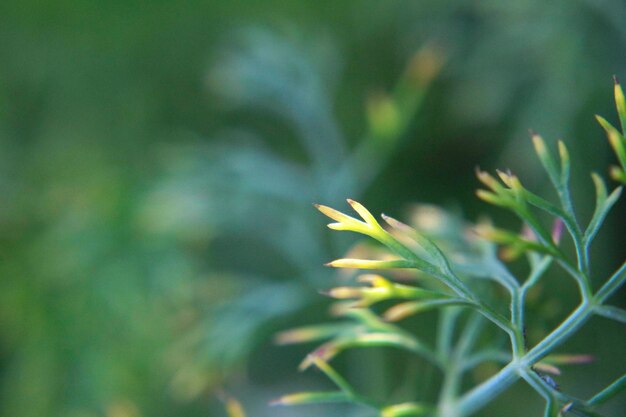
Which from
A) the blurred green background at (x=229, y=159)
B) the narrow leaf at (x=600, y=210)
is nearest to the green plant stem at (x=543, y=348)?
the narrow leaf at (x=600, y=210)

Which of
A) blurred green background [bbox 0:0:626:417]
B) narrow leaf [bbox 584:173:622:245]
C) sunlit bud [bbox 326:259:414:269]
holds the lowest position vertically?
sunlit bud [bbox 326:259:414:269]

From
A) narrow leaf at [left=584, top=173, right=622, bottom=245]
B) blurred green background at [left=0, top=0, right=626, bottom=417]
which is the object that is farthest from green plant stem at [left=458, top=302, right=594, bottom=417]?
blurred green background at [left=0, top=0, right=626, bottom=417]

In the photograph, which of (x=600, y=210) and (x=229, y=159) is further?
(x=229, y=159)

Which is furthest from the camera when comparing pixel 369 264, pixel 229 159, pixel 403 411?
pixel 229 159

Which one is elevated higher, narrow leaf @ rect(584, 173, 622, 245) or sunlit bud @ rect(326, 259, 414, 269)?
narrow leaf @ rect(584, 173, 622, 245)

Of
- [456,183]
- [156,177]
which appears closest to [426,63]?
[456,183]

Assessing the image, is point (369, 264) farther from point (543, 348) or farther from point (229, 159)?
point (229, 159)

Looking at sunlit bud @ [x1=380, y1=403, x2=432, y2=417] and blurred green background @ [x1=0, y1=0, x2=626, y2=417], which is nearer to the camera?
sunlit bud @ [x1=380, y1=403, x2=432, y2=417]

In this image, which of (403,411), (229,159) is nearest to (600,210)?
(403,411)

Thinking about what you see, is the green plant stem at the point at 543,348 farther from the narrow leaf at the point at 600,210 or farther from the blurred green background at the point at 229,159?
the blurred green background at the point at 229,159

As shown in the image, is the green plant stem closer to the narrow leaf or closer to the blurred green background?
the narrow leaf
